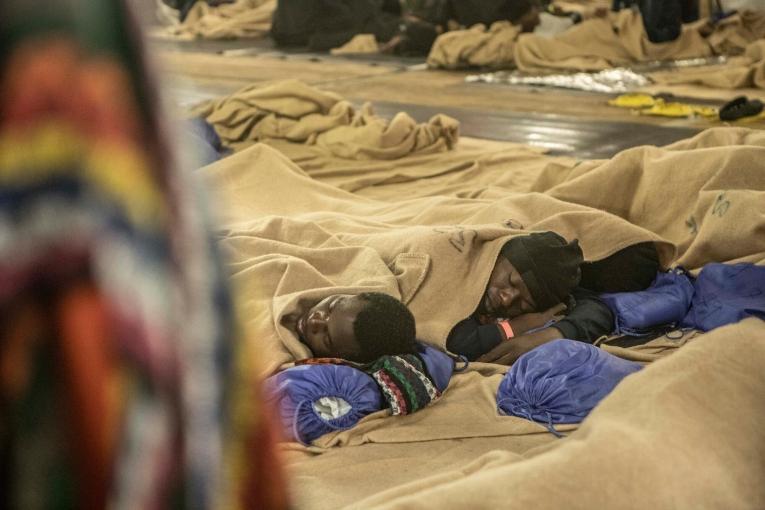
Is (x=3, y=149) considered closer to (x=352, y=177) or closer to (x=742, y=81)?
(x=352, y=177)

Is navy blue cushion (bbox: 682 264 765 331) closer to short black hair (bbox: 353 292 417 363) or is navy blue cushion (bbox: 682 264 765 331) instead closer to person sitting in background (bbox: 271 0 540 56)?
short black hair (bbox: 353 292 417 363)

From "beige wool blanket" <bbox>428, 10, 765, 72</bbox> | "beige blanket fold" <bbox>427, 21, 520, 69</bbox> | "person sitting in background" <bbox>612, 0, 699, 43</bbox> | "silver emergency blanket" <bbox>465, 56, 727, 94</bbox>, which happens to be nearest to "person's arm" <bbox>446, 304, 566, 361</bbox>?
"silver emergency blanket" <bbox>465, 56, 727, 94</bbox>

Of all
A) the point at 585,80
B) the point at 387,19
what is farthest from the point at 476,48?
the point at 387,19

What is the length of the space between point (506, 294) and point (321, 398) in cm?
64

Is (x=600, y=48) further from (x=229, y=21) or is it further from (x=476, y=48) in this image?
(x=229, y=21)

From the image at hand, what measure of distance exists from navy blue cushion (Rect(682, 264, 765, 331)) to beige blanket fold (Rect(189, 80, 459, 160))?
77.2 inches

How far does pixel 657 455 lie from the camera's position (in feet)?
4.13

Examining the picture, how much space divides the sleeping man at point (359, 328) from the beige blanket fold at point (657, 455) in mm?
655

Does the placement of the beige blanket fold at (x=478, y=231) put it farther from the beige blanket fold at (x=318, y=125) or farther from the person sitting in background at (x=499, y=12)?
the person sitting in background at (x=499, y=12)

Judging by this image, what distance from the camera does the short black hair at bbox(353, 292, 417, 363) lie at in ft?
7.20

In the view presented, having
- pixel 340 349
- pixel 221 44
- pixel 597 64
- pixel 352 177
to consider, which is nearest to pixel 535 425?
pixel 340 349

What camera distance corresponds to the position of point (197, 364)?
51cm

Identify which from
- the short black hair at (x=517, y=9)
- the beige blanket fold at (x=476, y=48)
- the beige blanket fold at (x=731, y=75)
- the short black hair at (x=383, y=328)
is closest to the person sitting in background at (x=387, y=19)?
the short black hair at (x=517, y=9)

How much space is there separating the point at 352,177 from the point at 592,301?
5.55 feet
